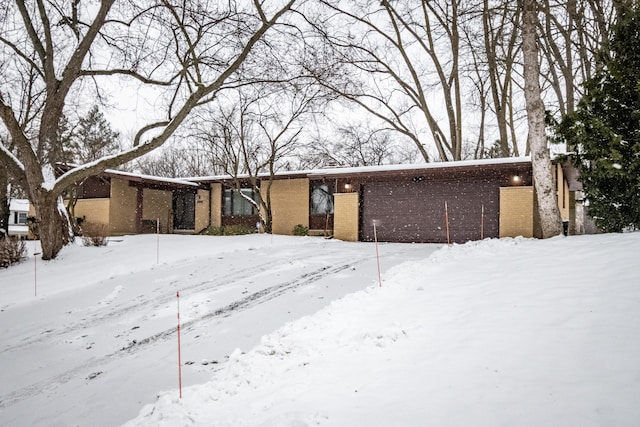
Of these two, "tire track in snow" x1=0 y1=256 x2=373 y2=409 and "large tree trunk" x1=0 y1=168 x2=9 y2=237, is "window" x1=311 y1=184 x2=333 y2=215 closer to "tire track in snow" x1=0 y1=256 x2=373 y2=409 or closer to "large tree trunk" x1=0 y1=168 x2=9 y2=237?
"tire track in snow" x1=0 y1=256 x2=373 y2=409

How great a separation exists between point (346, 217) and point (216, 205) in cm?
909

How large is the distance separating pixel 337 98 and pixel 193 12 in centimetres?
1036

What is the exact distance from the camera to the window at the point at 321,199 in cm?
1925

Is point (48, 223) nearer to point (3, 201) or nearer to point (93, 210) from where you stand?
point (93, 210)

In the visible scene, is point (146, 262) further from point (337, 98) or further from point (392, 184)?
point (337, 98)

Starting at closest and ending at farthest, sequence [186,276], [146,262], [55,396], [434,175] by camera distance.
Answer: [55,396]
[186,276]
[146,262]
[434,175]

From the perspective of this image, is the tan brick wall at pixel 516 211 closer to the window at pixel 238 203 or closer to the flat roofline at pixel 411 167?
the flat roofline at pixel 411 167

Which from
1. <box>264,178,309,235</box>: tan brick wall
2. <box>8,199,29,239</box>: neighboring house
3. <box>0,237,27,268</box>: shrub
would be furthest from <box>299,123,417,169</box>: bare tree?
<box>8,199,29,239</box>: neighboring house

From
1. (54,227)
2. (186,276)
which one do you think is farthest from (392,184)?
(54,227)

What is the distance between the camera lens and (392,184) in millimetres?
15531

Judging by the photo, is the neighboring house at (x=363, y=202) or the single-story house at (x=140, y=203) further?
the single-story house at (x=140, y=203)

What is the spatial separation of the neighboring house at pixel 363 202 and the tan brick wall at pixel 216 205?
6cm

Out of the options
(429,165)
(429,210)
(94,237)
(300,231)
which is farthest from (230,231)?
(429,165)

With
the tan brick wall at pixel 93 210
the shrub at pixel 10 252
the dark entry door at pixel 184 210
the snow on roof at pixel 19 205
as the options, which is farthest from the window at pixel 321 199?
the snow on roof at pixel 19 205
